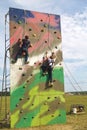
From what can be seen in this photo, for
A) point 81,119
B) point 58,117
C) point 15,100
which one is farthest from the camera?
point 81,119

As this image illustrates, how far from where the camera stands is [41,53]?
2356cm

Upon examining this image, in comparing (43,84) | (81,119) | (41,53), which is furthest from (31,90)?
(81,119)

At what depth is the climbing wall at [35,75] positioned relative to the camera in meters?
22.4

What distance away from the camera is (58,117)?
23719 millimetres

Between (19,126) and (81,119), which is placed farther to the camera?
(81,119)

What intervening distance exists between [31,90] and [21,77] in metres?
1.06

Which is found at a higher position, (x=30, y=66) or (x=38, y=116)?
(x=30, y=66)

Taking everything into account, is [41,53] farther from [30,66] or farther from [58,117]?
[58,117]

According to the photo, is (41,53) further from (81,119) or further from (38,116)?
(81,119)

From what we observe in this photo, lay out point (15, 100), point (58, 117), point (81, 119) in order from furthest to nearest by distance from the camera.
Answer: point (81, 119), point (58, 117), point (15, 100)

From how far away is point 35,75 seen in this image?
2308 centimetres

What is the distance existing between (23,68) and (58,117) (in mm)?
4036

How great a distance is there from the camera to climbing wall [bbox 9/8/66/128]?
73.4ft

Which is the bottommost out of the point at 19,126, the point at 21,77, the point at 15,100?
the point at 19,126
